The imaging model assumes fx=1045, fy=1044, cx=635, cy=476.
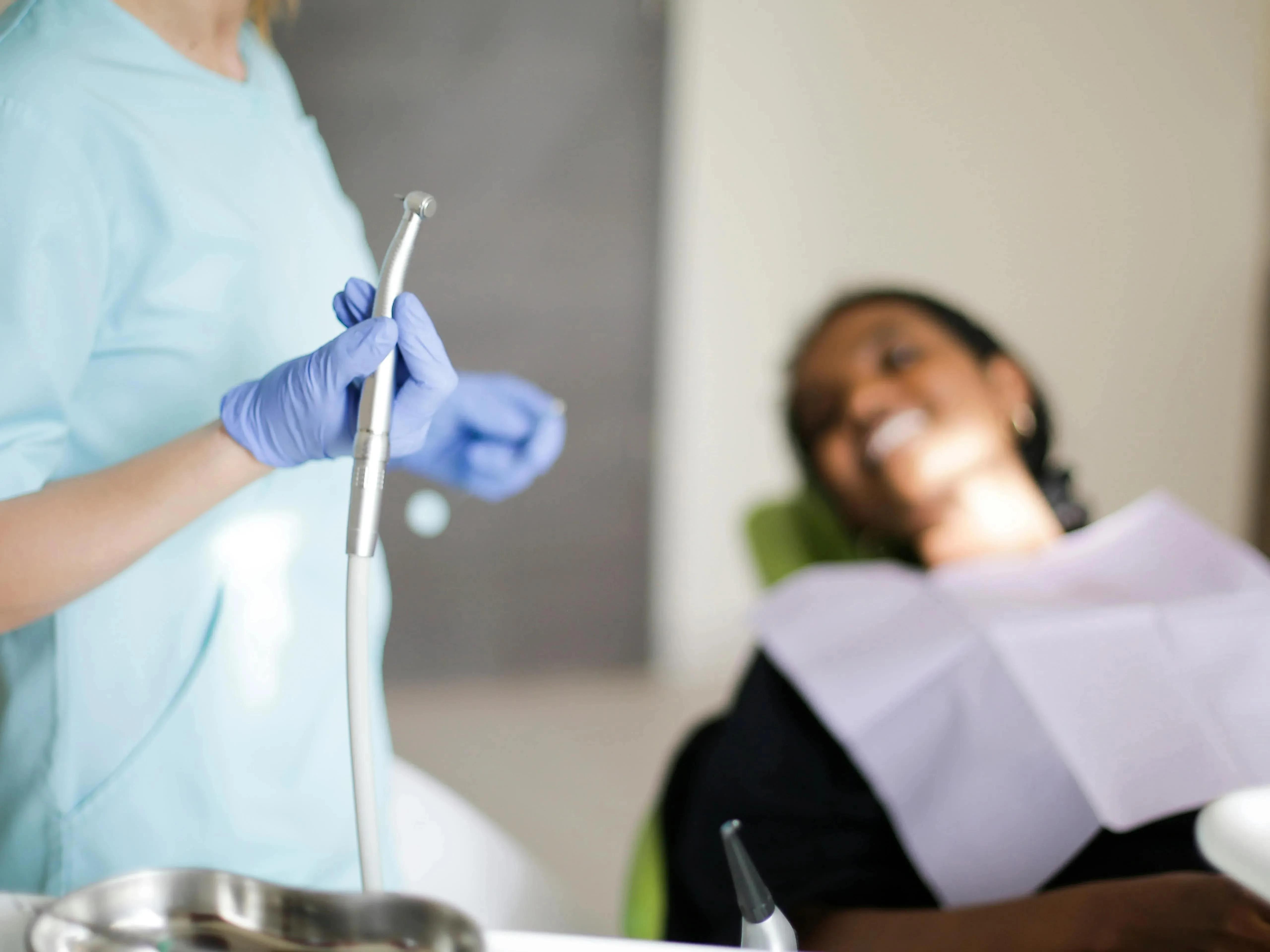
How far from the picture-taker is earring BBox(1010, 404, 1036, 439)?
1400 millimetres

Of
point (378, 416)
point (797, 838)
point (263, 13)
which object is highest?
point (263, 13)

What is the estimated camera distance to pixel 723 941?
3.00 ft

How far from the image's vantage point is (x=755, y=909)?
1.70ft

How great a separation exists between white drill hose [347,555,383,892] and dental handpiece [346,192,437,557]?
16 millimetres

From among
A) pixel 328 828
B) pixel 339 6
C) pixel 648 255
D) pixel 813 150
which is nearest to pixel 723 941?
pixel 328 828

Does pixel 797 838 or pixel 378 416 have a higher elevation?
pixel 378 416

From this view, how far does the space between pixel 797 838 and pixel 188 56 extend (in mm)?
802

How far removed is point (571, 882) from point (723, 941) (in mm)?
560

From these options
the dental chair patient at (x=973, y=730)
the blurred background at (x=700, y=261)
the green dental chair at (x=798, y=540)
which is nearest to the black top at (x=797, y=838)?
the dental chair patient at (x=973, y=730)

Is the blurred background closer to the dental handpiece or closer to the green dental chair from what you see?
the green dental chair

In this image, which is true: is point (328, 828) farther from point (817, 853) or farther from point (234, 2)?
point (234, 2)

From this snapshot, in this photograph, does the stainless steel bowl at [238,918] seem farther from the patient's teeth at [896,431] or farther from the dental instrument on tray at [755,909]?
the patient's teeth at [896,431]

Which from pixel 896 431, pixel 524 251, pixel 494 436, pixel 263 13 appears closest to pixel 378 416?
pixel 494 436

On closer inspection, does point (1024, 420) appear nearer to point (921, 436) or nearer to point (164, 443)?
point (921, 436)
